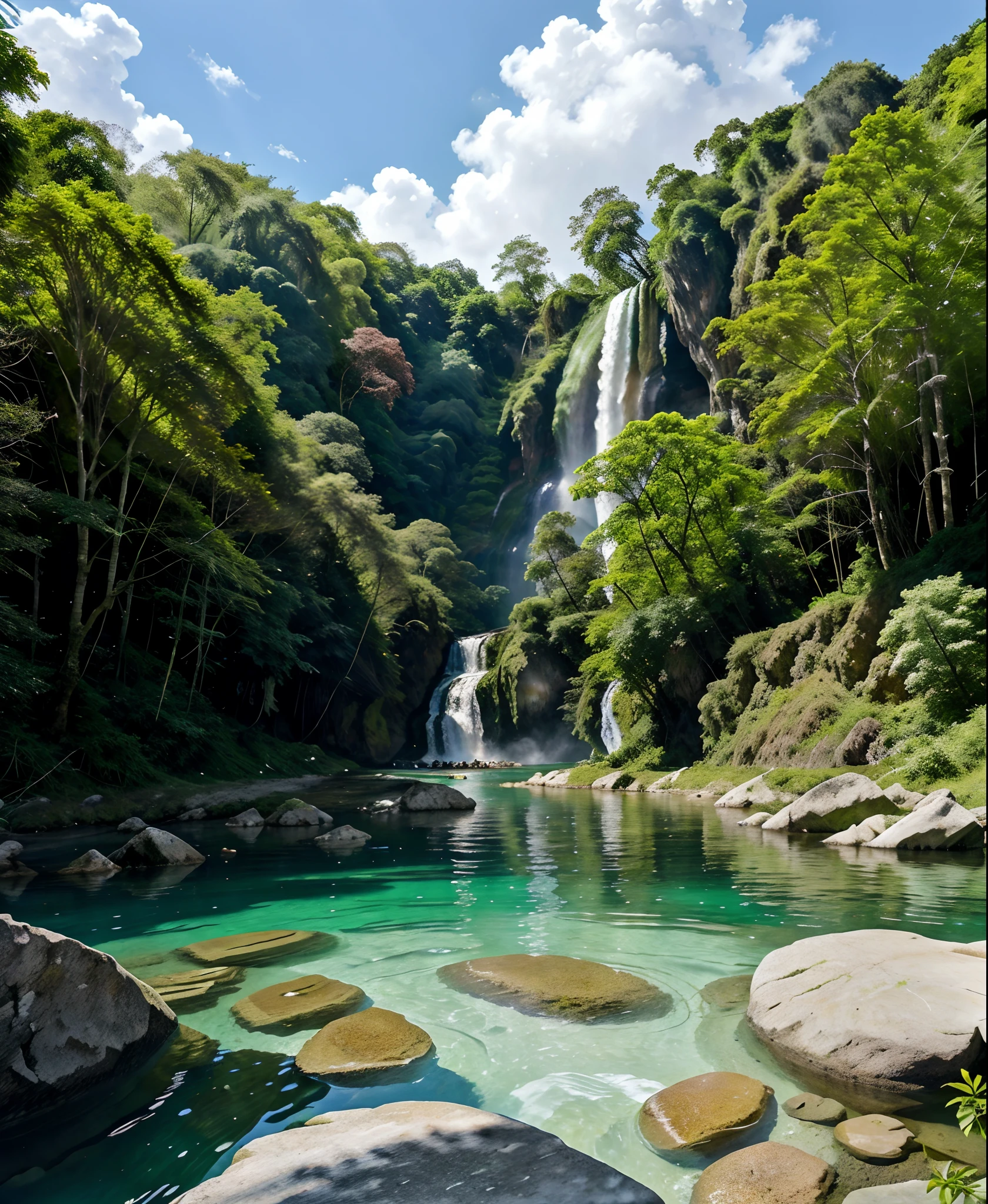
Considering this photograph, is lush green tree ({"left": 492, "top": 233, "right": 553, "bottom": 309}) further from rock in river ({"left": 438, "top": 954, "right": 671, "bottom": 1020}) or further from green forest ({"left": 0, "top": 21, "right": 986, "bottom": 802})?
rock in river ({"left": 438, "top": 954, "right": 671, "bottom": 1020})

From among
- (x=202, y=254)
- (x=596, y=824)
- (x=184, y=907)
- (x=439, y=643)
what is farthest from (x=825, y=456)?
(x=202, y=254)

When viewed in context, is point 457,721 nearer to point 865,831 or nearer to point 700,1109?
point 865,831

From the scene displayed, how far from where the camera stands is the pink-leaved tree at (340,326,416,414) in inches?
1790

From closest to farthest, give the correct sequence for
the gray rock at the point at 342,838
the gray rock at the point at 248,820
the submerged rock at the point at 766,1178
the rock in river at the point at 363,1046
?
1. the submerged rock at the point at 766,1178
2. the rock in river at the point at 363,1046
3. the gray rock at the point at 342,838
4. the gray rock at the point at 248,820

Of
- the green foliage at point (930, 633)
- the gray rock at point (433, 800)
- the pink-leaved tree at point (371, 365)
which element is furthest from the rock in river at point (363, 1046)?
the pink-leaved tree at point (371, 365)

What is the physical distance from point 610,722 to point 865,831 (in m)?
18.3

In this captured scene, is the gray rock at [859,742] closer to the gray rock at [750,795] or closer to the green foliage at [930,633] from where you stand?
the green foliage at [930,633]

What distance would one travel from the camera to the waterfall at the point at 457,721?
112 ft

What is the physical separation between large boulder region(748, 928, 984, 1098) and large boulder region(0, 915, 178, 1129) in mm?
3235

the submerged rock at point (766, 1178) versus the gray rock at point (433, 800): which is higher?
the submerged rock at point (766, 1178)

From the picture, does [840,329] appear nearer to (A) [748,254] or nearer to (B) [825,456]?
(B) [825,456]

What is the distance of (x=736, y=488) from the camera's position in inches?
899

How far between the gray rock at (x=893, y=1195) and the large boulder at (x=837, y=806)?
325 inches

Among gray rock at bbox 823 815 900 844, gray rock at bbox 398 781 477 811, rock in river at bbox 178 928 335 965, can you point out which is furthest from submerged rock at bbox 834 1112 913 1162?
gray rock at bbox 398 781 477 811
